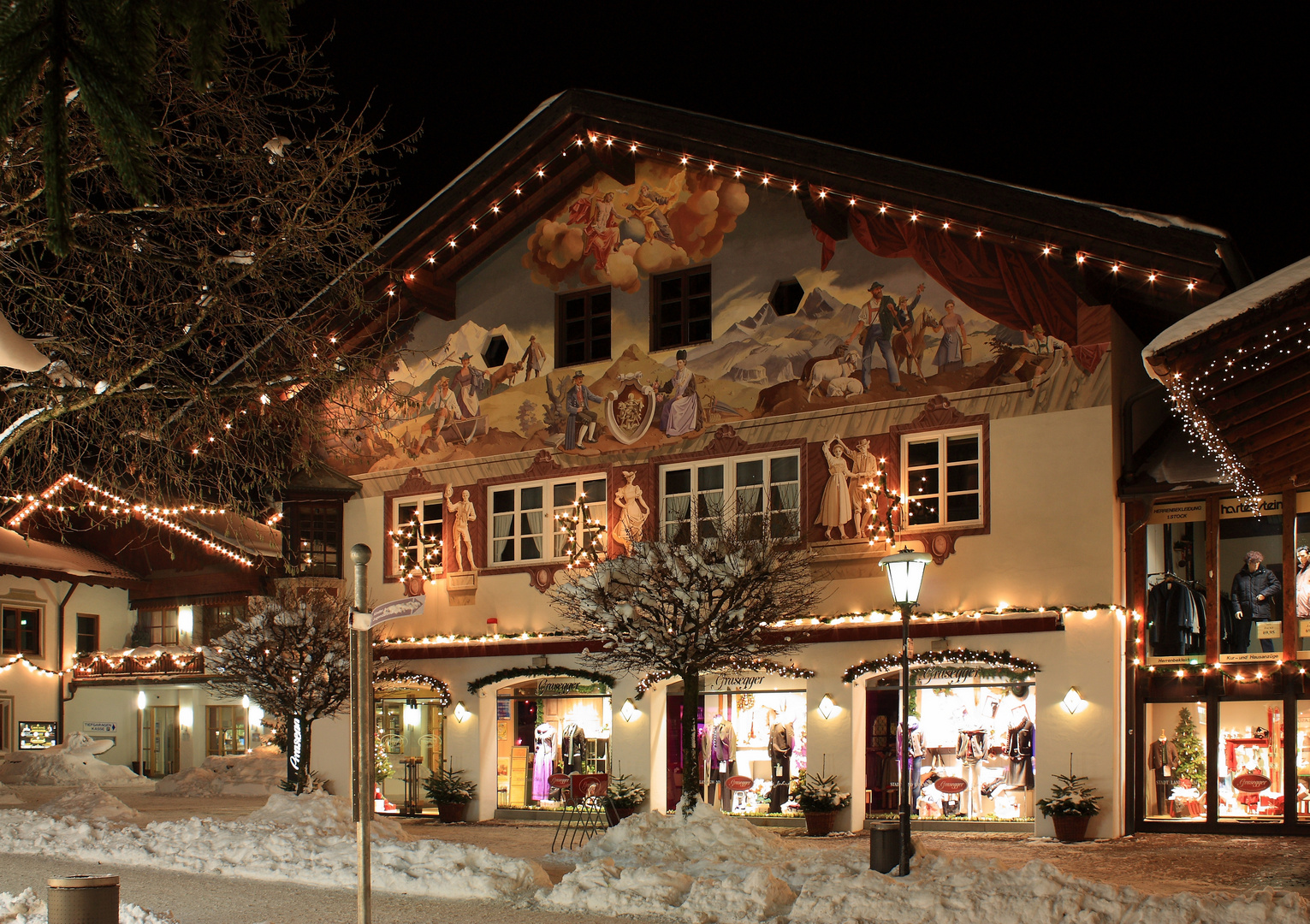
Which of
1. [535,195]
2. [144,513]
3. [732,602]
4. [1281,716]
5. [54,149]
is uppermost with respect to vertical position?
[535,195]

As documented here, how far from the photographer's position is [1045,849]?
17.2 metres

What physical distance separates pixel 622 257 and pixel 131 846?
40.7ft

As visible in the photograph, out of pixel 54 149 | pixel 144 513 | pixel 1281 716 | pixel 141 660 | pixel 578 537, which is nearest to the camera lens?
pixel 54 149

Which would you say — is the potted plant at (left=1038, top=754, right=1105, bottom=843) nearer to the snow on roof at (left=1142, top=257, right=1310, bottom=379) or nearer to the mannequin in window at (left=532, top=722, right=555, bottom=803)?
the mannequin in window at (left=532, top=722, right=555, bottom=803)

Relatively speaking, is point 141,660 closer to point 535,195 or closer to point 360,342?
point 360,342

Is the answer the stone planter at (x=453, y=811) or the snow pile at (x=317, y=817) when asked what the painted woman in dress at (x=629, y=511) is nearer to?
the stone planter at (x=453, y=811)

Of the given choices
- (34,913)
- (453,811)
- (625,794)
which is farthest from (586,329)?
(34,913)

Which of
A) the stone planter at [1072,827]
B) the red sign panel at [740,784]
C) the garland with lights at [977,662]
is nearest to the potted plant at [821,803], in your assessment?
the red sign panel at [740,784]

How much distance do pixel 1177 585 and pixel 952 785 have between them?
4341 mm

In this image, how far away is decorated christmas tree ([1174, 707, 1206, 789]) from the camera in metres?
18.9

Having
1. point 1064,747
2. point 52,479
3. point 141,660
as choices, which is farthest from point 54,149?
point 141,660

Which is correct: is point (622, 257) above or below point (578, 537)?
above

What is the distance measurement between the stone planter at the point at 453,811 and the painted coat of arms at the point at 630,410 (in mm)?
7091

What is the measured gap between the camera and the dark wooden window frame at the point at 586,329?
23.4 meters
